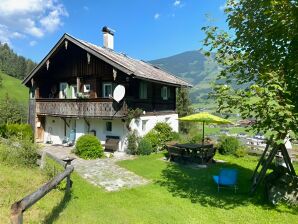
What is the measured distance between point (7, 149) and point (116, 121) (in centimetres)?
874

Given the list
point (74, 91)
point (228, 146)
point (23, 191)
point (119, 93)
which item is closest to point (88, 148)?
point (119, 93)

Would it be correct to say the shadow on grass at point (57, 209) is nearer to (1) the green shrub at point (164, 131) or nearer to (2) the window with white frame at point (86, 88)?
(1) the green shrub at point (164, 131)

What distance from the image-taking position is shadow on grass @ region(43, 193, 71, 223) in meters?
7.28

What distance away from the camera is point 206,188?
38.1 feet

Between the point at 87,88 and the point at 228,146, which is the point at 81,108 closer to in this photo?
the point at 87,88

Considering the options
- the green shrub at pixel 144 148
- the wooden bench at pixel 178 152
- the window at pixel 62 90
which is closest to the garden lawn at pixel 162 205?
the wooden bench at pixel 178 152

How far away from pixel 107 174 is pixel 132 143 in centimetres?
578

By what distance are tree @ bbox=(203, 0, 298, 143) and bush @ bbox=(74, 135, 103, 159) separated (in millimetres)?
10515

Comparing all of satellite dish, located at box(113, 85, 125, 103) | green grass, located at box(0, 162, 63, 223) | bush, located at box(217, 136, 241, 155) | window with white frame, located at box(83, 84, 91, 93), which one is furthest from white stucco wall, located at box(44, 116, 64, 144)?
bush, located at box(217, 136, 241, 155)

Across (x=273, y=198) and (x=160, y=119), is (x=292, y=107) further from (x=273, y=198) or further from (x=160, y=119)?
(x=160, y=119)

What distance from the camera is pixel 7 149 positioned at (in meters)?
12.6

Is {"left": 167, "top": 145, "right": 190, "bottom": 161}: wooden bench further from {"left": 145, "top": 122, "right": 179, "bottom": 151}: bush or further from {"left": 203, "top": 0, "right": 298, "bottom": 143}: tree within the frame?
{"left": 203, "top": 0, "right": 298, "bottom": 143}: tree

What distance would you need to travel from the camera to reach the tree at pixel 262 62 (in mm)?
7508

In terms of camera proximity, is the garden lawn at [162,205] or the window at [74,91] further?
the window at [74,91]
